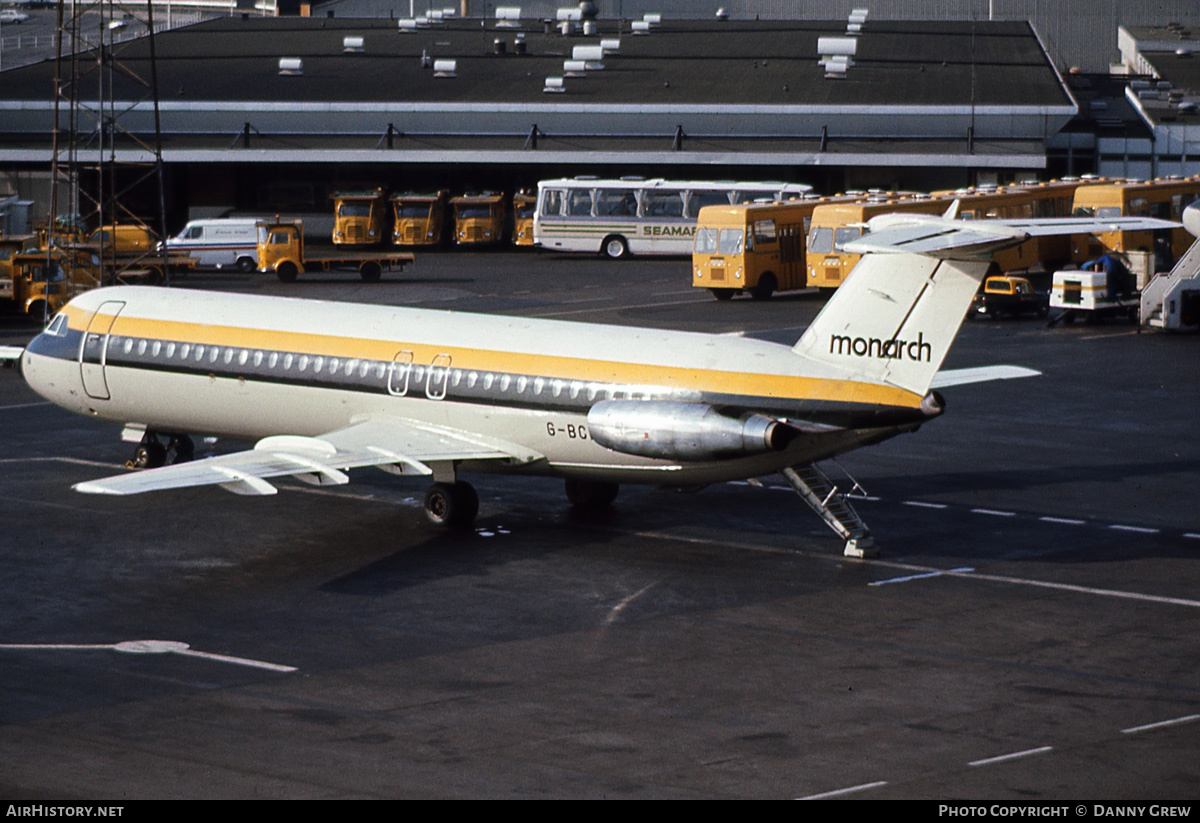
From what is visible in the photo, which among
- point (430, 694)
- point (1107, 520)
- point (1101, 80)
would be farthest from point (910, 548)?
point (1101, 80)

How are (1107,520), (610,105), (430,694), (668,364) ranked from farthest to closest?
(610,105), (1107,520), (668,364), (430,694)

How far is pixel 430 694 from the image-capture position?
22.6m

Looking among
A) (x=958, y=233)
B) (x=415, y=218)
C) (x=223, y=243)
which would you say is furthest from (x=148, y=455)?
(x=415, y=218)

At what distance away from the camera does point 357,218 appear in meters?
95.5

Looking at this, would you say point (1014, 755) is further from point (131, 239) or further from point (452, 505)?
point (131, 239)

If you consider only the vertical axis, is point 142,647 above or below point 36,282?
below

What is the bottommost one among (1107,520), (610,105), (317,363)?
(1107,520)

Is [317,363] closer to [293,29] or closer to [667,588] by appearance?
[667,588]

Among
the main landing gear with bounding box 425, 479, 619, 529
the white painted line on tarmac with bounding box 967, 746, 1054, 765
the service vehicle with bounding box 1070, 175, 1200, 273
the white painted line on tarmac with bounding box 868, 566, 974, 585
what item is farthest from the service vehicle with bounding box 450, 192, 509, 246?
the white painted line on tarmac with bounding box 967, 746, 1054, 765

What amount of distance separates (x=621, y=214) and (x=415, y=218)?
42.5 feet

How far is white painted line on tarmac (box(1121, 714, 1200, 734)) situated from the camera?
826 inches

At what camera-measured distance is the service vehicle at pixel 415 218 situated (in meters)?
95.8

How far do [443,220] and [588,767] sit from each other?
8130cm

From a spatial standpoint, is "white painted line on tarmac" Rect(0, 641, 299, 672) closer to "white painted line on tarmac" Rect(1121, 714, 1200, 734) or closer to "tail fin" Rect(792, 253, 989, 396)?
"tail fin" Rect(792, 253, 989, 396)
